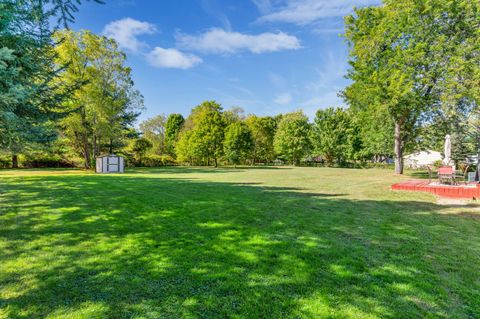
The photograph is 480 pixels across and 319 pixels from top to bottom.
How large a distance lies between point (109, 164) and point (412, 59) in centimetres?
2616

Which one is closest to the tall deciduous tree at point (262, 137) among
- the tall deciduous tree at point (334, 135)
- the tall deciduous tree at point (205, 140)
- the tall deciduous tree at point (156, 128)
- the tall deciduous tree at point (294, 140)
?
the tall deciduous tree at point (294, 140)

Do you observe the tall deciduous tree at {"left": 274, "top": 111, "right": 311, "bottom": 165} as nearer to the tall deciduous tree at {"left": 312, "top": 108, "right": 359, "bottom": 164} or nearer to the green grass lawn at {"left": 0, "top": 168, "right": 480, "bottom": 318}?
the tall deciduous tree at {"left": 312, "top": 108, "right": 359, "bottom": 164}

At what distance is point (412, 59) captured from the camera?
57.8ft

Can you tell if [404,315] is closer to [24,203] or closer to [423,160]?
[24,203]

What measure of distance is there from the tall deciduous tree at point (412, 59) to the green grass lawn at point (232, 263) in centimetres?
1271

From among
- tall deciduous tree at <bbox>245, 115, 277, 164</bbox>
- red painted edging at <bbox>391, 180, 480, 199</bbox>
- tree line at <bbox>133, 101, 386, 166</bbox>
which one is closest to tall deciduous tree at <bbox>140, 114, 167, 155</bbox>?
tree line at <bbox>133, 101, 386, 166</bbox>

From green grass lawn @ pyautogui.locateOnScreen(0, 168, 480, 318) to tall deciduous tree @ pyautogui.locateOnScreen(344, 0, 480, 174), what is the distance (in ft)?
41.7

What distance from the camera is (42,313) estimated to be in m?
2.61

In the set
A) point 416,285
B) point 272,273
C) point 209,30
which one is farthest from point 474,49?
point 272,273

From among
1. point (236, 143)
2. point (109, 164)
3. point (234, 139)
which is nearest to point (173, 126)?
point (234, 139)

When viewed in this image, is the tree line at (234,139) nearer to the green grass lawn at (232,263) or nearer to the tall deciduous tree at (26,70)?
the tall deciduous tree at (26,70)

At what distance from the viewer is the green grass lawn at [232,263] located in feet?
9.12

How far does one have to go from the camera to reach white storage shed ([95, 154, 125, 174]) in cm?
2355

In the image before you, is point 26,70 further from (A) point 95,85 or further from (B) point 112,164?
(A) point 95,85
